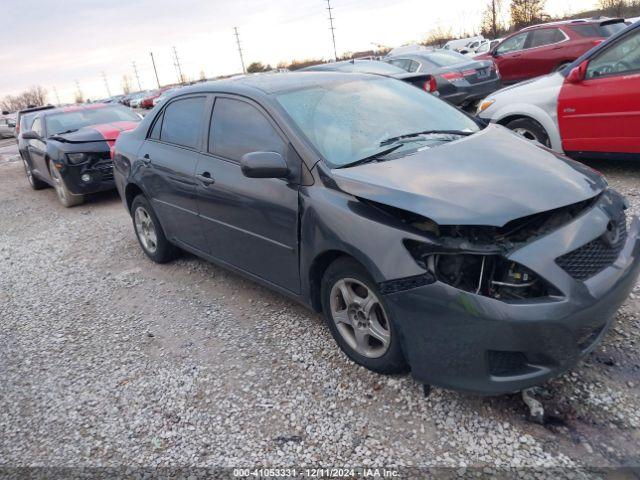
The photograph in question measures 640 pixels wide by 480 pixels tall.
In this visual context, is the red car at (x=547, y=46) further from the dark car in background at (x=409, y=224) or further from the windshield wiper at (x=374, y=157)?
the windshield wiper at (x=374, y=157)

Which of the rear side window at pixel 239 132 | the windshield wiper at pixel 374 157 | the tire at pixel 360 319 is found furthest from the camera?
the rear side window at pixel 239 132

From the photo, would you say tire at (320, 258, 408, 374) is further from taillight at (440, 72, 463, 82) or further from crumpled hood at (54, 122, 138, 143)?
taillight at (440, 72, 463, 82)

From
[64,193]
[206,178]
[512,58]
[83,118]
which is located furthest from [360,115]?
[512,58]

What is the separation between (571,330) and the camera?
224 cm

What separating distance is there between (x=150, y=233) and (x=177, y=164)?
1.25 meters

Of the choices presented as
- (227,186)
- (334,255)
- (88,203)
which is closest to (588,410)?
(334,255)

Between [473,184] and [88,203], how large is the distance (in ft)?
25.1

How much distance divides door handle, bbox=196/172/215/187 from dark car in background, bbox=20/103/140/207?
4801 mm

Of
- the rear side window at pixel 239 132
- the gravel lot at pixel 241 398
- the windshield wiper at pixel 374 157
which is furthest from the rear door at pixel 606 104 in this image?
the rear side window at pixel 239 132

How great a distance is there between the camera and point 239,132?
361 cm

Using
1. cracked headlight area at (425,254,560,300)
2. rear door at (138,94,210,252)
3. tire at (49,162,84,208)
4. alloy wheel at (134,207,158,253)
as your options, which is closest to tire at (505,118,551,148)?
rear door at (138,94,210,252)

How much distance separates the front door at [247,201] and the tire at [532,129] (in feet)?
12.2

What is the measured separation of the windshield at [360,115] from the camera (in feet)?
10.3

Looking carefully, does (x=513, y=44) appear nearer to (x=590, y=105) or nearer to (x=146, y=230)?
(x=590, y=105)
